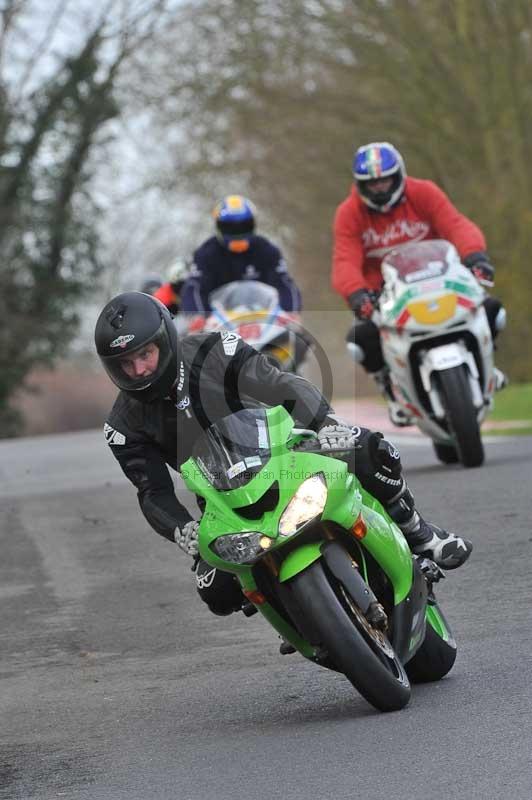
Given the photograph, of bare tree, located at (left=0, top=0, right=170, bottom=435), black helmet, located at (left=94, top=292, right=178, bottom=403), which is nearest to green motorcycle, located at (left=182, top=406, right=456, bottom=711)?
black helmet, located at (left=94, top=292, right=178, bottom=403)

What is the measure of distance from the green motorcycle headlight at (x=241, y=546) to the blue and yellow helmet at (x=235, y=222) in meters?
10.0

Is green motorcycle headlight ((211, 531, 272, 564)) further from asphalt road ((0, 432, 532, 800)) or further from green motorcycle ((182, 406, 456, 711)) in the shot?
asphalt road ((0, 432, 532, 800))

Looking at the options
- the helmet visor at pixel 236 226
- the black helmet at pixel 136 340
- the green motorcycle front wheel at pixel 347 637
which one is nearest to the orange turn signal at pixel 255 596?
the green motorcycle front wheel at pixel 347 637

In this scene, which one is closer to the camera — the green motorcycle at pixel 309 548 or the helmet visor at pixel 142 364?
the green motorcycle at pixel 309 548

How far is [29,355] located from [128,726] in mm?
31638

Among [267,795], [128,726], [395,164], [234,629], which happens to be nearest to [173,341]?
[128,726]

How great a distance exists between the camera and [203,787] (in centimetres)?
479

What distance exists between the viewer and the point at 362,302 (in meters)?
11.6

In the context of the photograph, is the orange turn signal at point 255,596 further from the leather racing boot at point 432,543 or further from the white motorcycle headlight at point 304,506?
the leather racing boot at point 432,543

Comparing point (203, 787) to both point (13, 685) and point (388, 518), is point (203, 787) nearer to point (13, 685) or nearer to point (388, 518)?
point (388, 518)

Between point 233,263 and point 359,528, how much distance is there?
10.1m

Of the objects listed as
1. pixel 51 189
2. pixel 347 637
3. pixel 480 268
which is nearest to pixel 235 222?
pixel 480 268

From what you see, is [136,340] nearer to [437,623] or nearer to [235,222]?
[437,623]

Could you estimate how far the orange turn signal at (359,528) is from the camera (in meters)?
5.42
